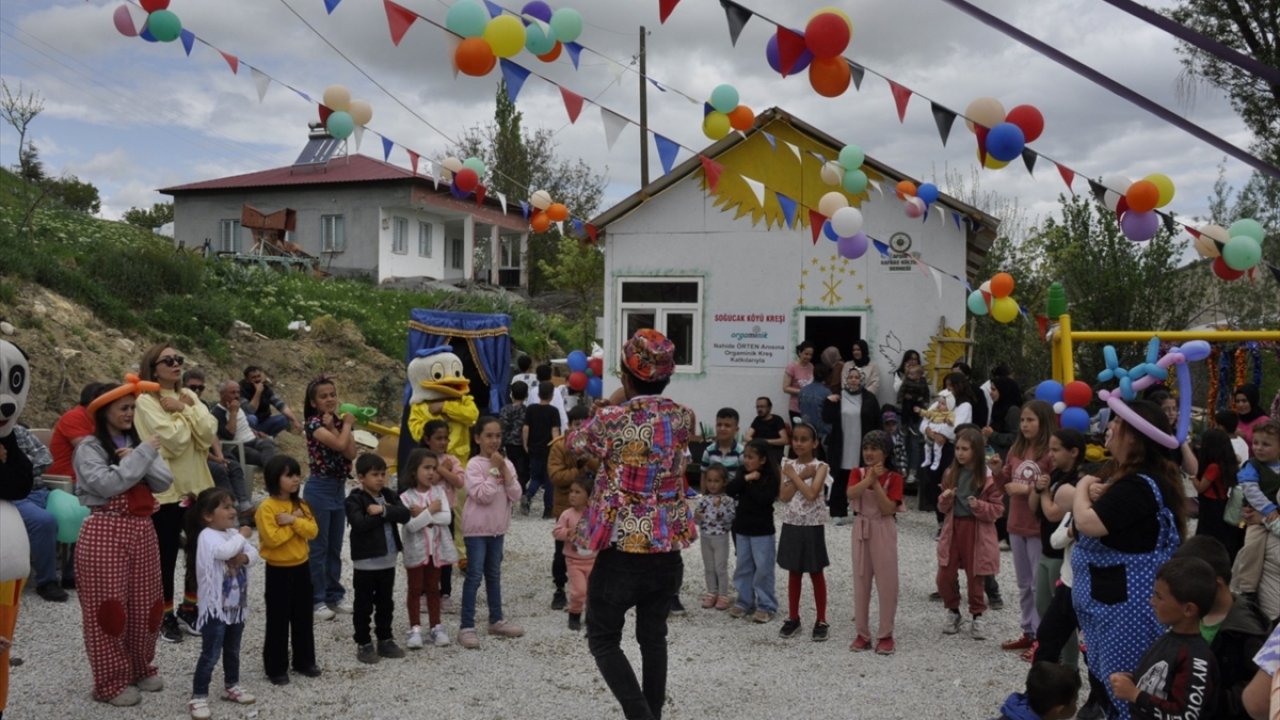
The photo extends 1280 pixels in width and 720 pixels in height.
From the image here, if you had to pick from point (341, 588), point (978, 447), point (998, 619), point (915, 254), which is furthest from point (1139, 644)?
point (915, 254)

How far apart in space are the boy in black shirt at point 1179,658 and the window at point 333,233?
30835mm

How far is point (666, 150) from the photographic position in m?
8.32

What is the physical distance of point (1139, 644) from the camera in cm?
407

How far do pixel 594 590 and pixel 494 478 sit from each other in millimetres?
2386

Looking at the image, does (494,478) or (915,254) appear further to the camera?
(915,254)

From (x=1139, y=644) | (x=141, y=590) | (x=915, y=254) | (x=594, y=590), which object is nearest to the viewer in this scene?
(x=1139, y=644)

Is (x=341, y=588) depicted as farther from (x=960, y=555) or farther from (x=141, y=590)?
(x=960, y=555)

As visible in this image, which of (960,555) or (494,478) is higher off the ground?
(494,478)

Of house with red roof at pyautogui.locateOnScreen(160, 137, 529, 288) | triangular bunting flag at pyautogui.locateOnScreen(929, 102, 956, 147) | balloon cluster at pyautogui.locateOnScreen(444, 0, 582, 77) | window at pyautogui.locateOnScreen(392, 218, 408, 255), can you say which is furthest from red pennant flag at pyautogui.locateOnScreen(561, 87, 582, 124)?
window at pyautogui.locateOnScreen(392, 218, 408, 255)

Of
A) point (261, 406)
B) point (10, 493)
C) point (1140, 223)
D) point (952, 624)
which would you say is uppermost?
point (1140, 223)

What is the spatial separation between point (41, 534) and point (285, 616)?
276 centimetres

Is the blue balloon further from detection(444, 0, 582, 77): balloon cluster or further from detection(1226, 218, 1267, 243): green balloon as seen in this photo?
detection(444, 0, 582, 77): balloon cluster

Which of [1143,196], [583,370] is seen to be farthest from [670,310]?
[1143,196]

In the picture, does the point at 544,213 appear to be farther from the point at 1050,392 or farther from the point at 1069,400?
the point at 1069,400
